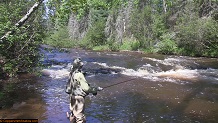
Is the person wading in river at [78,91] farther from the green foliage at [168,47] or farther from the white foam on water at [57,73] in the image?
the green foliage at [168,47]

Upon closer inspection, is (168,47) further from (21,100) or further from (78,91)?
(78,91)

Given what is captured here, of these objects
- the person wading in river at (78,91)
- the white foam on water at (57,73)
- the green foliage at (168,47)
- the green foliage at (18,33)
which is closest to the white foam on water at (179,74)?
the white foam on water at (57,73)

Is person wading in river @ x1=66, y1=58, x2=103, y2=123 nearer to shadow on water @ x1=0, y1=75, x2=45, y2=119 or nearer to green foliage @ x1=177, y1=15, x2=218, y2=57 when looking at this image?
shadow on water @ x1=0, y1=75, x2=45, y2=119

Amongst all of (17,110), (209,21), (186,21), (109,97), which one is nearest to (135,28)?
(186,21)

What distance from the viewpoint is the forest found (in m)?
9.52

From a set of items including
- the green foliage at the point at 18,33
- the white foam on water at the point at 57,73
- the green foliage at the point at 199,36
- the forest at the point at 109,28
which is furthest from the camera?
the green foliage at the point at 199,36

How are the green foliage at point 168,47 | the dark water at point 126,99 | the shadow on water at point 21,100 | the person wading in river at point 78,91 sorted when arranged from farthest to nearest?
the green foliage at point 168,47, the dark water at point 126,99, the shadow on water at point 21,100, the person wading in river at point 78,91

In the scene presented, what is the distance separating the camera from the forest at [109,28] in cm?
952

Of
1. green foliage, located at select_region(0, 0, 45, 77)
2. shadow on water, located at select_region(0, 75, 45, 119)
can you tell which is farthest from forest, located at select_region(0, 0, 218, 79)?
shadow on water, located at select_region(0, 75, 45, 119)

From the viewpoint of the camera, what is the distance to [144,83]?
54.7ft

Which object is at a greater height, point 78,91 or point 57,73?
point 78,91

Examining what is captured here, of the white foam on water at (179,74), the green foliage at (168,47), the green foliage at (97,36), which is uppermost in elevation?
the green foliage at (97,36)

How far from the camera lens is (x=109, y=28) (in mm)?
55781

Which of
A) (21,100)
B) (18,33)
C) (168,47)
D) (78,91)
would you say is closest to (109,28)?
(168,47)
